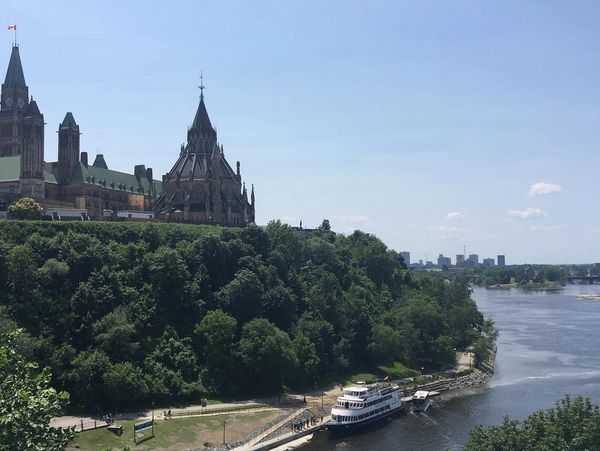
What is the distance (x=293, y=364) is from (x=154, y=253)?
28630 mm

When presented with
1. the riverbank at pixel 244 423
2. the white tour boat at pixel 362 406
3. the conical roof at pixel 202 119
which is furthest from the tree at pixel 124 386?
the conical roof at pixel 202 119

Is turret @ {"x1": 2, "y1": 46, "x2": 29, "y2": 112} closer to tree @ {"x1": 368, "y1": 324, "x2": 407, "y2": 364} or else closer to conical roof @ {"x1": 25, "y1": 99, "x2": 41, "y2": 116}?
conical roof @ {"x1": 25, "y1": 99, "x2": 41, "y2": 116}

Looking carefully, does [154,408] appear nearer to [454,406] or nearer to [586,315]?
[454,406]

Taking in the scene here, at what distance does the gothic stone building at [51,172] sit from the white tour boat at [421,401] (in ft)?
216

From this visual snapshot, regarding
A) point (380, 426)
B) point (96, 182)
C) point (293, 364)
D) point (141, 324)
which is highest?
point (96, 182)

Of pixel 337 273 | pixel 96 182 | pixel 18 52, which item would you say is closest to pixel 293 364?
pixel 337 273

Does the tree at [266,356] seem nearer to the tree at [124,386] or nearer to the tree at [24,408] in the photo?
the tree at [124,386]

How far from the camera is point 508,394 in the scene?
87875 millimetres

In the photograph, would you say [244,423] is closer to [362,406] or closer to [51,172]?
[362,406]

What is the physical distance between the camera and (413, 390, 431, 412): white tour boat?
268 feet

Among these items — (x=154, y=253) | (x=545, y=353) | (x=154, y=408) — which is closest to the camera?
(x=154, y=408)

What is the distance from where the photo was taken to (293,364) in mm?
81000

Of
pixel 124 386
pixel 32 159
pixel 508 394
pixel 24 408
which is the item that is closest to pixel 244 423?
pixel 124 386

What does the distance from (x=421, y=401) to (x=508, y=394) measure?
13.7 metres
